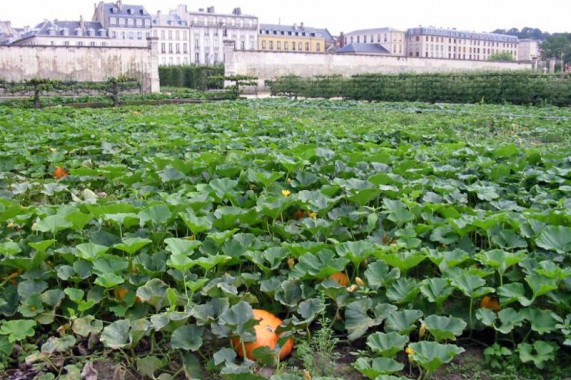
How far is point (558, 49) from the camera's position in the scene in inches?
3302

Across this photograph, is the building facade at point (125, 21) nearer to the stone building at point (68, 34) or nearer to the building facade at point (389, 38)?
the stone building at point (68, 34)

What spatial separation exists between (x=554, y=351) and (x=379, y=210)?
1.59m

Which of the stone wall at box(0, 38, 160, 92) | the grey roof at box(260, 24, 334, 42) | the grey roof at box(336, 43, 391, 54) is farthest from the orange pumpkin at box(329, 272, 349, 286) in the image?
the grey roof at box(260, 24, 334, 42)

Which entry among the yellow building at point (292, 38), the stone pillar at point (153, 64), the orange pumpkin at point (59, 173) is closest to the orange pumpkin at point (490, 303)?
the orange pumpkin at point (59, 173)

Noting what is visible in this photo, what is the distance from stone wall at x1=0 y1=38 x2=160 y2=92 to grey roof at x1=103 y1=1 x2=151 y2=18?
44.2 meters

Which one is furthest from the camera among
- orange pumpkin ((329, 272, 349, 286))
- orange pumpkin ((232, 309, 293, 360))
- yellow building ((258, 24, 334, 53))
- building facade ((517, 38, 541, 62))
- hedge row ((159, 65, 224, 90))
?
building facade ((517, 38, 541, 62))

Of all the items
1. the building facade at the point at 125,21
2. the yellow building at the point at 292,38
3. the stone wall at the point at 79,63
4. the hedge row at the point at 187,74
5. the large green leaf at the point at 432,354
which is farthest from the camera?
the yellow building at the point at 292,38

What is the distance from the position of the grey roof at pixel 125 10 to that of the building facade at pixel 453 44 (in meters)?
42.7

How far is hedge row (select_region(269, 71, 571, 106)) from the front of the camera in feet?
63.8

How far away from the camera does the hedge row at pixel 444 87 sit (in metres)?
19.4

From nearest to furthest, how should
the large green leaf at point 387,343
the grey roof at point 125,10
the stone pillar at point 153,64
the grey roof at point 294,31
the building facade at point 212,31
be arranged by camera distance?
1. the large green leaf at point 387,343
2. the stone pillar at point 153,64
3. the grey roof at point 125,10
4. the building facade at point 212,31
5. the grey roof at point 294,31

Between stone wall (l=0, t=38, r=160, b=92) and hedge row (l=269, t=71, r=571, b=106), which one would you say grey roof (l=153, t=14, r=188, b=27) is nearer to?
stone wall (l=0, t=38, r=160, b=92)

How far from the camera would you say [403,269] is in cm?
249

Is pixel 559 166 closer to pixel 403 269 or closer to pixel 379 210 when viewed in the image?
pixel 379 210
